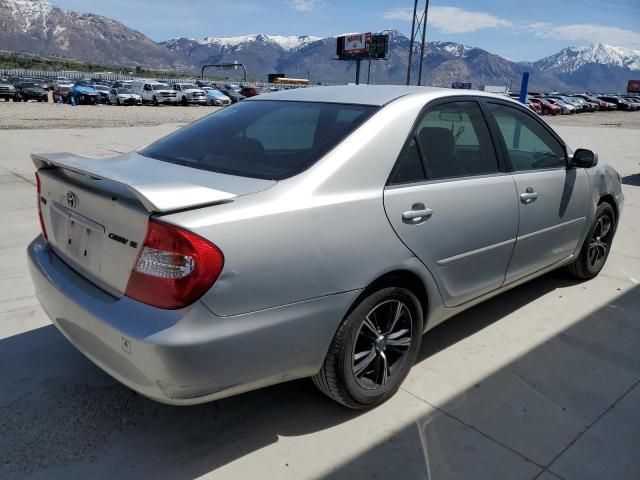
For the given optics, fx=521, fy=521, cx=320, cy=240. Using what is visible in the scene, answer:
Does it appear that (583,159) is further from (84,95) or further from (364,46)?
(364,46)

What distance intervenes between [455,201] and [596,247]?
2433mm

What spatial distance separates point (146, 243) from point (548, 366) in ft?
8.23

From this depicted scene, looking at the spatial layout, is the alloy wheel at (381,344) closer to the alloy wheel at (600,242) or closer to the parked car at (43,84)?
the alloy wheel at (600,242)

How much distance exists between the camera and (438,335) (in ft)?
11.7

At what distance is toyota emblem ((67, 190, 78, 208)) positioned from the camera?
240cm

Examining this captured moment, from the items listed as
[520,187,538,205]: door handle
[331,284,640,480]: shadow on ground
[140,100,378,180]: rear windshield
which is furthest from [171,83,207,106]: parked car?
[331,284,640,480]: shadow on ground

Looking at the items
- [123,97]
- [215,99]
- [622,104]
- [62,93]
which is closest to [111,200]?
[123,97]

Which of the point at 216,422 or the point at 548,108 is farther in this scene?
the point at 548,108

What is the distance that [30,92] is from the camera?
37625 mm

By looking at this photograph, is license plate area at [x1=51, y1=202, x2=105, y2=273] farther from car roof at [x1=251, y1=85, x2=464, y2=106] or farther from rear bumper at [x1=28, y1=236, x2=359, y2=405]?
car roof at [x1=251, y1=85, x2=464, y2=106]

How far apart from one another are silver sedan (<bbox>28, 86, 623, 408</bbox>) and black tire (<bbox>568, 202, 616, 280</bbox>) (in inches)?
42.6

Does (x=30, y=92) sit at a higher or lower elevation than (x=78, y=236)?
lower

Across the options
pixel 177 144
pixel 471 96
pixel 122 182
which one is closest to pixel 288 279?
pixel 122 182

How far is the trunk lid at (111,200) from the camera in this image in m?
2.01
